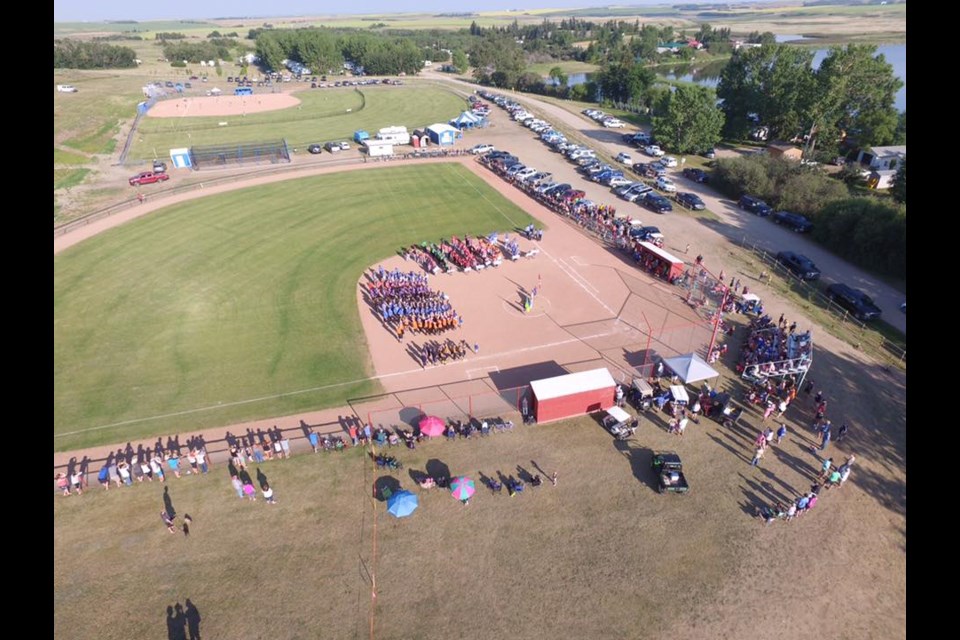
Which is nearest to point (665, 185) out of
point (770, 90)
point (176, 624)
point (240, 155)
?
point (770, 90)

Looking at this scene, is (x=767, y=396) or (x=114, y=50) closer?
(x=767, y=396)

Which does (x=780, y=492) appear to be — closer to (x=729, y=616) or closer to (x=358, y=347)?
(x=729, y=616)

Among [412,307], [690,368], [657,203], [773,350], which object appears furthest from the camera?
[657,203]

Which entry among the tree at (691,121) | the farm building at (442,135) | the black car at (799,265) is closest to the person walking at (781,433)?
the black car at (799,265)

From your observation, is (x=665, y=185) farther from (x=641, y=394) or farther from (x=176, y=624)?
(x=176, y=624)

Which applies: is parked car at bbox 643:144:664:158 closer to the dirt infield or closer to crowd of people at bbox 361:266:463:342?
crowd of people at bbox 361:266:463:342

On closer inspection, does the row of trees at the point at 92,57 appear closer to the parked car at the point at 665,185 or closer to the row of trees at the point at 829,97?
the parked car at the point at 665,185
